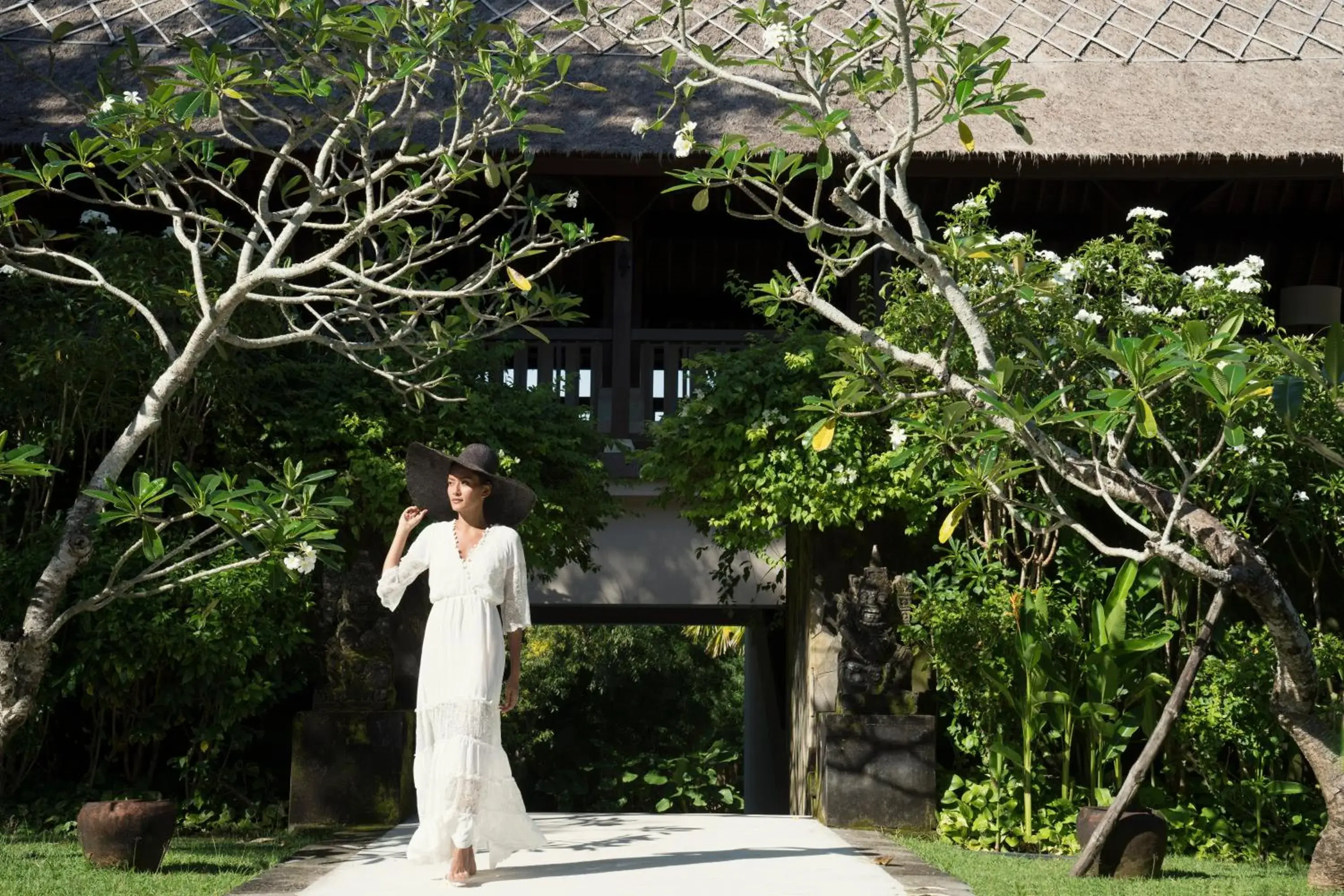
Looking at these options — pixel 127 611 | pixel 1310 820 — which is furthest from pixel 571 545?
pixel 1310 820

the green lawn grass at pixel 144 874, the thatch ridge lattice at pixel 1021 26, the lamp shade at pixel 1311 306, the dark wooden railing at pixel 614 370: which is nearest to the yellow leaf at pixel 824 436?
the green lawn grass at pixel 144 874

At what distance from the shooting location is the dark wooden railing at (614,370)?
344 inches

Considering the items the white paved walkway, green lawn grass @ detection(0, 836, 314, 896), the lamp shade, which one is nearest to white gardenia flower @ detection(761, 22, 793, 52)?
the white paved walkway

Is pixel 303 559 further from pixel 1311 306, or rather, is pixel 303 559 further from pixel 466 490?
pixel 1311 306

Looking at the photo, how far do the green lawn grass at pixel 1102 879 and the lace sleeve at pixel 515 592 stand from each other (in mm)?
1674

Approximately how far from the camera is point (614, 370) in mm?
8844

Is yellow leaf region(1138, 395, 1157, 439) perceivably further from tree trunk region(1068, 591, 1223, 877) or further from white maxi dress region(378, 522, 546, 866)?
white maxi dress region(378, 522, 546, 866)

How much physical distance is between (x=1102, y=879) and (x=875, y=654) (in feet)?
6.00

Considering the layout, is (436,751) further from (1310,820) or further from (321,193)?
(1310,820)

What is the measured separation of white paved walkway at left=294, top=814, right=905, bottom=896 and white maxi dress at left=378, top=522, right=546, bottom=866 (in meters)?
0.16

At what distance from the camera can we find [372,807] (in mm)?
6621

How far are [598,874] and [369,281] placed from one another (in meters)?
2.21

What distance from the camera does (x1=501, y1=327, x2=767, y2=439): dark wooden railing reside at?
8734 millimetres

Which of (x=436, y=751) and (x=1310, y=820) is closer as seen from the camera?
(x=436, y=751)
